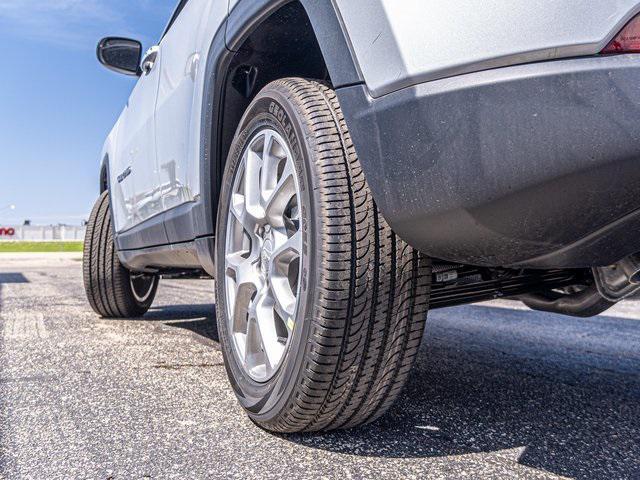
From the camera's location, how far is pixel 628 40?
1.00m

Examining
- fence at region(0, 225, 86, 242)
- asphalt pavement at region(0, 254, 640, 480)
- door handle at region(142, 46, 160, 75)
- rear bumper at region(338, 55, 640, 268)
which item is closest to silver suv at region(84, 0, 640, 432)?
rear bumper at region(338, 55, 640, 268)

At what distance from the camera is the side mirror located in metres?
3.21

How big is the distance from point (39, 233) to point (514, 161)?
239ft

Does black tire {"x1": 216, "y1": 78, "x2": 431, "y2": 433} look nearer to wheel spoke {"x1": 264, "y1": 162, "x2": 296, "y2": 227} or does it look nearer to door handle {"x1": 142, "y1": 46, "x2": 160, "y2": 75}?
wheel spoke {"x1": 264, "y1": 162, "x2": 296, "y2": 227}

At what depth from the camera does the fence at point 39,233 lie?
66.5 metres

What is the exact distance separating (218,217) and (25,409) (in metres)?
0.79

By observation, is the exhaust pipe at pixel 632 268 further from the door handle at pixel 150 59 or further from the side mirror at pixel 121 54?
the side mirror at pixel 121 54

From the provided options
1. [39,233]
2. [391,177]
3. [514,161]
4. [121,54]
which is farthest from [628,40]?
[39,233]

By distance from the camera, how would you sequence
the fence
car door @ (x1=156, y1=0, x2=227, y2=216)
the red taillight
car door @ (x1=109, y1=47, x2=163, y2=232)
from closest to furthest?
the red taillight → car door @ (x1=156, y1=0, x2=227, y2=216) → car door @ (x1=109, y1=47, x2=163, y2=232) → the fence

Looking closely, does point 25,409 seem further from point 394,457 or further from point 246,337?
point 394,457

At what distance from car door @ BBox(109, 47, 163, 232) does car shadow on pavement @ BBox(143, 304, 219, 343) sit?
69cm

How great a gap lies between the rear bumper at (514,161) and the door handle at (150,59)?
75.2 inches

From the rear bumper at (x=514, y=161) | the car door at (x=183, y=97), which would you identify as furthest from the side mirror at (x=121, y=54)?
the rear bumper at (x=514, y=161)

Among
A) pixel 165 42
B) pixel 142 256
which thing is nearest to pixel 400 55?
pixel 165 42
